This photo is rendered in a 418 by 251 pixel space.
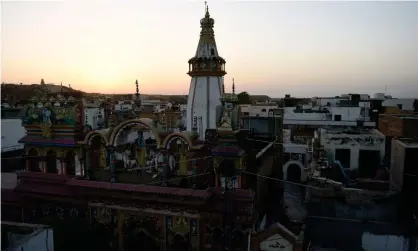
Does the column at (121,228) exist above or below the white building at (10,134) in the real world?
below

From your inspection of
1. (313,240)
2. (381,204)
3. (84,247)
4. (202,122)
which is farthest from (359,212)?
(84,247)

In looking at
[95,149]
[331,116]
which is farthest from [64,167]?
[331,116]

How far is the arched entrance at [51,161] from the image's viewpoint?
601 inches

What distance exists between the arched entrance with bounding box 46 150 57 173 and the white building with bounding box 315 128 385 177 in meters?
18.7

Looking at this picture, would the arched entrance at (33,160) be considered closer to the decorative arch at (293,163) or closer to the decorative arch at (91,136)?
the decorative arch at (91,136)

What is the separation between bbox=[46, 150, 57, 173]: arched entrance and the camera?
15266 mm

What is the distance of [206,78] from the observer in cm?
2097

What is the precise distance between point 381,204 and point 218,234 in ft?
26.6

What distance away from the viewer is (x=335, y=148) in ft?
85.5

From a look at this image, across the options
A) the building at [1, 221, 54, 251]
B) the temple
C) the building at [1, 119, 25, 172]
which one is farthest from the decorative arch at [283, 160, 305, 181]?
the building at [1, 119, 25, 172]

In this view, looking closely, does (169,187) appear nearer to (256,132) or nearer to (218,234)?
(218,234)

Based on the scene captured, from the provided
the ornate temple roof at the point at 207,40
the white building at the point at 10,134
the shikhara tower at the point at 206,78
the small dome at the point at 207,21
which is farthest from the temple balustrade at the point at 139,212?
the white building at the point at 10,134

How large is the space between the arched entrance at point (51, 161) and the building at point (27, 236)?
452 cm

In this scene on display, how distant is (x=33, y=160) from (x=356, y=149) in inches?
827
